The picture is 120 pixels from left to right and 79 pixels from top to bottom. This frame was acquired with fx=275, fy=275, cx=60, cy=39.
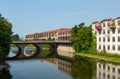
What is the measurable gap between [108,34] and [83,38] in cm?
1638

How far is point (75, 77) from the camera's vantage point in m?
48.8

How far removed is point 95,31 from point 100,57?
16.3 metres

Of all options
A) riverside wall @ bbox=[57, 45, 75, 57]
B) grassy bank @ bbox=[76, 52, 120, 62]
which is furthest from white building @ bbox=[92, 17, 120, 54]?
riverside wall @ bbox=[57, 45, 75, 57]

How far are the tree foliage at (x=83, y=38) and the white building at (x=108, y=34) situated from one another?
12.1 ft

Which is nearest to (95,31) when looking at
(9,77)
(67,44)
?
(67,44)

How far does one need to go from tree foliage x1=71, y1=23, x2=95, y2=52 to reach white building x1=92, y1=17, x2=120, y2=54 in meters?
3.69

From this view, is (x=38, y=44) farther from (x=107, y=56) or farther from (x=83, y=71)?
(x=83, y=71)

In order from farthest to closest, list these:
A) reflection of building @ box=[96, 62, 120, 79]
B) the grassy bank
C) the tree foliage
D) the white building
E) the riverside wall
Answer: the riverside wall, the tree foliage, the white building, the grassy bank, reflection of building @ box=[96, 62, 120, 79]

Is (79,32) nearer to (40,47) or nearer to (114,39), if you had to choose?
(114,39)

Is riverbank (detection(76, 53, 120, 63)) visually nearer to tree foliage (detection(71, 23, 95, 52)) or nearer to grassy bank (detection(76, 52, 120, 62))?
grassy bank (detection(76, 52, 120, 62))

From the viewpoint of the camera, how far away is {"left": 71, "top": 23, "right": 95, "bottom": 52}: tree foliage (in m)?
97.7

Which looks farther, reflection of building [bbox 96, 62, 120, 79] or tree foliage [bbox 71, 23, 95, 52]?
tree foliage [bbox 71, 23, 95, 52]

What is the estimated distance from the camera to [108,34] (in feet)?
279

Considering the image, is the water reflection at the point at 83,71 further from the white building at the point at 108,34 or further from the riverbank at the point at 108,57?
the white building at the point at 108,34
